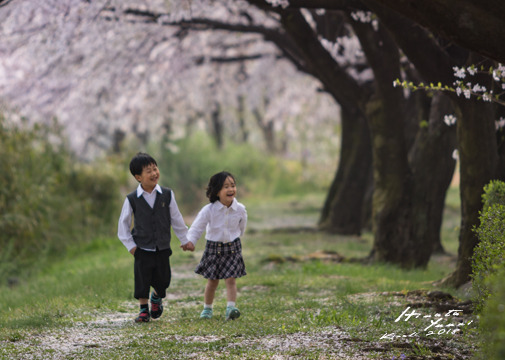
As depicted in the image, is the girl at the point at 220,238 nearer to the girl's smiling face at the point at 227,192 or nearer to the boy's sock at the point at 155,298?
the girl's smiling face at the point at 227,192

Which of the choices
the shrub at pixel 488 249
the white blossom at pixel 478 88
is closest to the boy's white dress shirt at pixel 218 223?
the shrub at pixel 488 249

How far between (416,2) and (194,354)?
9.34ft

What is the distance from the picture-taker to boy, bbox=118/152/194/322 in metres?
5.92

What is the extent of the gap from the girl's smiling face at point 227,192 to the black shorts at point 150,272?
0.69 meters

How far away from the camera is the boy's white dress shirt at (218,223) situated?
605 centimetres

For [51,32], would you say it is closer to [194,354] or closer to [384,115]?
[384,115]

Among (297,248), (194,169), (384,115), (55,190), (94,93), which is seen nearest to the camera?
(384,115)

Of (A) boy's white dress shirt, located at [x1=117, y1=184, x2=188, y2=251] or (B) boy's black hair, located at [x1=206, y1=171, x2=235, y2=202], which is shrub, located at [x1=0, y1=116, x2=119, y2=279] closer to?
(A) boy's white dress shirt, located at [x1=117, y1=184, x2=188, y2=251]

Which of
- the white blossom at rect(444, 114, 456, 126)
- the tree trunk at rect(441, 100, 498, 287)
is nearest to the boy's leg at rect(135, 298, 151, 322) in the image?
the tree trunk at rect(441, 100, 498, 287)

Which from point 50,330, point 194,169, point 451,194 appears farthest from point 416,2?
point 451,194

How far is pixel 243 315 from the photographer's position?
6.16 meters

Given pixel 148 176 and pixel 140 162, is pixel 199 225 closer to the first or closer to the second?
pixel 148 176

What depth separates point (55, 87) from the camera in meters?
16.4

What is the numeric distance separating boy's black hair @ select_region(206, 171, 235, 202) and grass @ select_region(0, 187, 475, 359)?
3.67 feet
